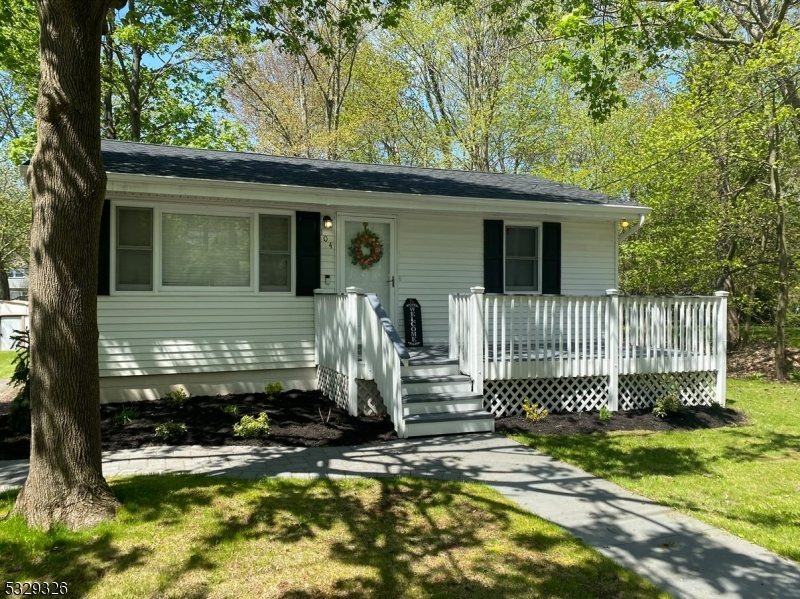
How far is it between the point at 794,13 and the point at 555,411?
13998 millimetres

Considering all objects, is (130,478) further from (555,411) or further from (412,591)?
(555,411)

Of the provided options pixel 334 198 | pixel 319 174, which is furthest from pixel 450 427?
pixel 319 174

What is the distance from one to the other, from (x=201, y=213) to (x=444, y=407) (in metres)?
4.26

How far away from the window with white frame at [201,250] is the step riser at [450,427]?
10.2ft

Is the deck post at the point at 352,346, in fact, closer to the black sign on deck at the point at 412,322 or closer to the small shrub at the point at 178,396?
the black sign on deck at the point at 412,322

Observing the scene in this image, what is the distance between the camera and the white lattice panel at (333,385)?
6.95 meters

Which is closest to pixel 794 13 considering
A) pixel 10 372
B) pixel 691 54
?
pixel 691 54

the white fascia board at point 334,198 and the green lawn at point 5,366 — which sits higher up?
the white fascia board at point 334,198

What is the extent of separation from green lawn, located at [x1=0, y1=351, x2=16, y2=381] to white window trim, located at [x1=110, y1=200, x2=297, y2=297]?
19.9 feet

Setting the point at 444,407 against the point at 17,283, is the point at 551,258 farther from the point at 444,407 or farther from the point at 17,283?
the point at 17,283

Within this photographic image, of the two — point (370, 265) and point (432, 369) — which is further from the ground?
point (370, 265)

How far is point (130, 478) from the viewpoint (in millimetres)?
4406

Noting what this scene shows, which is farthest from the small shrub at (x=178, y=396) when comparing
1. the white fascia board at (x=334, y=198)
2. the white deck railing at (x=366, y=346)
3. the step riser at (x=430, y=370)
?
the step riser at (x=430, y=370)

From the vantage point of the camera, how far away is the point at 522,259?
362 inches
